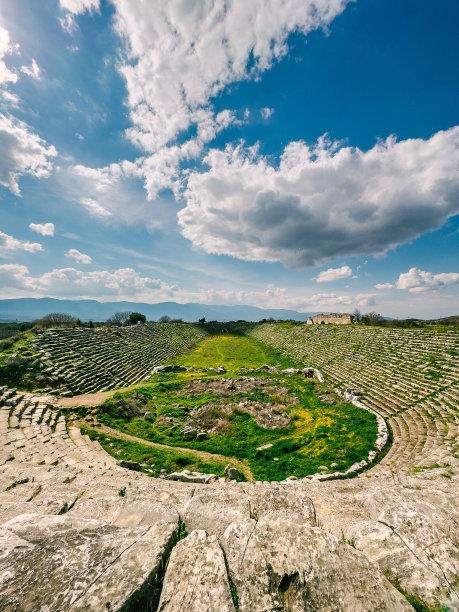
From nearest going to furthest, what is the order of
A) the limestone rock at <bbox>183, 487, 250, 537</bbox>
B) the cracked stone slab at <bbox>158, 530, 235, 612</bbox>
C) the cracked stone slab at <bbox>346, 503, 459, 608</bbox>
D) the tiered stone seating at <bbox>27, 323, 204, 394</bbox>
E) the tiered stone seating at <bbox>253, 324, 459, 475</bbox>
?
the cracked stone slab at <bbox>158, 530, 235, 612</bbox> < the cracked stone slab at <bbox>346, 503, 459, 608</bbox> < the limestone rock at <bbox>183, 487, 250, 537</bbox> < the tiered stone seating at <bbox>253, 324, 459, 475</bbox> < the tiered stone seating at <bbox>27, 323, 204, 394</bbox>

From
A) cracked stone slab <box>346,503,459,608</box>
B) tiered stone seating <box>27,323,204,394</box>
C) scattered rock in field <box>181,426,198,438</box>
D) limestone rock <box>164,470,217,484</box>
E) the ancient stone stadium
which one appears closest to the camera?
the ancient stone stadium

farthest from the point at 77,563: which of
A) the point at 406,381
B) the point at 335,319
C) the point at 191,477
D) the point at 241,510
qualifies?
the point at 335,319

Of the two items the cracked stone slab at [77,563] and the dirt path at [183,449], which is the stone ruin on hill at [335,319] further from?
the cracked stone slab at [77,563]

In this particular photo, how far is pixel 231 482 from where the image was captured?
8078 millimetres

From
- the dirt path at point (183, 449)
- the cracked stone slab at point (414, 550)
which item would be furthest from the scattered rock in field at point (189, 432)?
the cracked stone slab at point (414, 550)

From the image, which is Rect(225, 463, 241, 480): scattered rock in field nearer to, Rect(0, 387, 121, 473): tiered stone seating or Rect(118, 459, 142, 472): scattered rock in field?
Rect(118, 459, 142, 472): scattered rock in field

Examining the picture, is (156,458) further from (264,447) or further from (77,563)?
(77,563)

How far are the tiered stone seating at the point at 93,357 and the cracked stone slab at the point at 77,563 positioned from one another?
1720cm

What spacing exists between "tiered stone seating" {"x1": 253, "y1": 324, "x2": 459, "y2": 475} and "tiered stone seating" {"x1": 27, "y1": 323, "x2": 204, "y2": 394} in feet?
68.5

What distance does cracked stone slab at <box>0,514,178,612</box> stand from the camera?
2.18 metres

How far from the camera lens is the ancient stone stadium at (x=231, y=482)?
2469 millimetres

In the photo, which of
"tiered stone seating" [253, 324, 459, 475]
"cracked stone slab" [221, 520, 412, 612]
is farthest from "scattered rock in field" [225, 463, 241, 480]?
"cracked stone slab" [221, 520, 412, 612]

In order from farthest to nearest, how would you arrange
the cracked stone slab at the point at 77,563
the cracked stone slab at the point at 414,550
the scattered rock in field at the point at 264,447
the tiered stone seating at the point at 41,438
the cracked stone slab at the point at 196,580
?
the scattered rock in field at the point at 264,447, the tiered stone seating at the point at 41,438, the cracked stone slab at the point at 414,550, the cracked stone slab at the point at 196,580, the cracked stone slab at the point at 77,563

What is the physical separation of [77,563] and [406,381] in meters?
20.4
